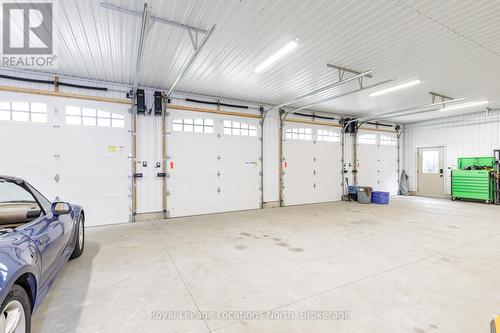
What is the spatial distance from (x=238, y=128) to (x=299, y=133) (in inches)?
92.5

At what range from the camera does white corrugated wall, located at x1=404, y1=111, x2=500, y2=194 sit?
880cm

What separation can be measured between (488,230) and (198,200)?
6606 mm

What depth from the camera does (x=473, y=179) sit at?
8680 millimetres

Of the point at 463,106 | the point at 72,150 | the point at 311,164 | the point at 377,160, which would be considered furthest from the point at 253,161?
the point at 463,106

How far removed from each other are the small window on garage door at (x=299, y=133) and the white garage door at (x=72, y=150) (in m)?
4.91

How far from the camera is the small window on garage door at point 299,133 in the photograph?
8.12 metres

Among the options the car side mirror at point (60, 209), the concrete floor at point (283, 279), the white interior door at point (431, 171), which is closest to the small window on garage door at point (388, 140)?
the white interior door at point (431, 171)

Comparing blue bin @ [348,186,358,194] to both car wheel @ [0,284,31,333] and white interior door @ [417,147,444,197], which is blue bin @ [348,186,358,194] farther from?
car wheel @ [0,284,31,333]

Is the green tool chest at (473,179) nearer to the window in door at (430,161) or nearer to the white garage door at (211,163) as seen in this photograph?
the window in door at (430,161)

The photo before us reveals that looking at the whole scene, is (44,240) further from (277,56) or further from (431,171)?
(431,171)

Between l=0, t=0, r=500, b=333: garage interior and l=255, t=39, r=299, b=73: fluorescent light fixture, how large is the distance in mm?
51

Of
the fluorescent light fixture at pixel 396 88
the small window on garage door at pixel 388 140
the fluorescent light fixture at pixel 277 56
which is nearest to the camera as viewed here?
the fluorescent light fixture at pixel 277 56

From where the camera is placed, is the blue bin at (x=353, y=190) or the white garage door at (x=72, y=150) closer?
the white garage door at (x=72, y=150)

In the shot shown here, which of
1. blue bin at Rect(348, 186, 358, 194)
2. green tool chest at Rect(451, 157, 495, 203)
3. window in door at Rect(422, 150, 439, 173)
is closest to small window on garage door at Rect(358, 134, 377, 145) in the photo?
blue bin at Rect(348, 186, 358, 194)
